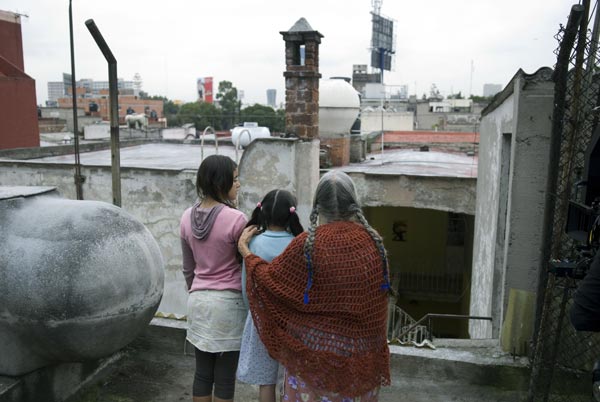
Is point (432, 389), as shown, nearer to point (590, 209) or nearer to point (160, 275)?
point (590, 209)

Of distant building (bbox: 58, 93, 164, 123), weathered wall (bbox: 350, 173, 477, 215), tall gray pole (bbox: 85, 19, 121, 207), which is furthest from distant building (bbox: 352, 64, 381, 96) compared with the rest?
tall gray pole (bbox: 85, 19, 121, 207)

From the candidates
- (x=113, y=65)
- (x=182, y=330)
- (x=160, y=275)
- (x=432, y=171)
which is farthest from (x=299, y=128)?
(x=160, y=275)

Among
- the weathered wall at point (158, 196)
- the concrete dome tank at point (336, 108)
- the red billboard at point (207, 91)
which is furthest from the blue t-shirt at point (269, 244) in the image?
→ the red billboard at point (207, 91)

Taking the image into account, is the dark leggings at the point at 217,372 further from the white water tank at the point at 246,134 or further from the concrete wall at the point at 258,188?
the white water tank at the point at 246,134

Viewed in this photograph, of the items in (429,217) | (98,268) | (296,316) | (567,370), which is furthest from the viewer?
(429,217)

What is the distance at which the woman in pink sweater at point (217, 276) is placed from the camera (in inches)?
103

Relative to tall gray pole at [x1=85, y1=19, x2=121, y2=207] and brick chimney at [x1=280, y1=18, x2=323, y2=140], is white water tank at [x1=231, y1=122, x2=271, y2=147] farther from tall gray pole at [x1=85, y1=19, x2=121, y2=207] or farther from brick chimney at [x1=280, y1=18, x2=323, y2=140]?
tall gray pole at [x1=85, y1=19, x2=121, y2=207]

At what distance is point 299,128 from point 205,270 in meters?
5.92

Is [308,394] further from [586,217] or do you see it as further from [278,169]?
[278,169]

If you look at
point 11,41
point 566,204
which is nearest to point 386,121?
point 11,41

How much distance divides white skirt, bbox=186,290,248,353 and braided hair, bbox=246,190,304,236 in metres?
0.43

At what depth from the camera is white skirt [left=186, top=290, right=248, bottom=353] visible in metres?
2.60

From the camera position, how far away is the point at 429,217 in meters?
13.4

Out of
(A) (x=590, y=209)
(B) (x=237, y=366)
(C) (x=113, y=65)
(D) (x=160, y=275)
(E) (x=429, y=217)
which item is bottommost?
(E) (x=429, y=217)
